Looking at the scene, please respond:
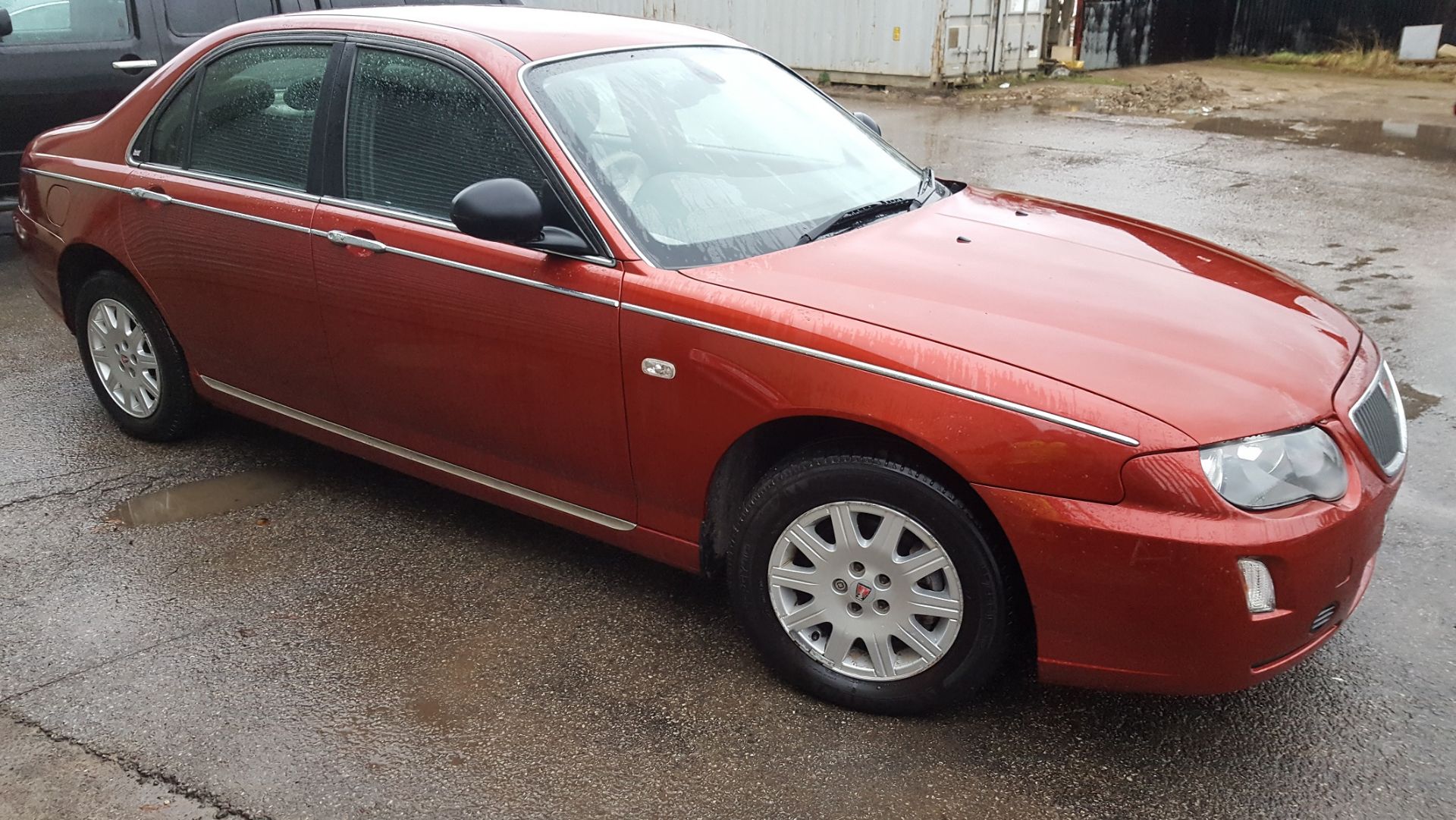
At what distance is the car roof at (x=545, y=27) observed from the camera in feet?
12.2

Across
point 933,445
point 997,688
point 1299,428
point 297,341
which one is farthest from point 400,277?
point 1299,428

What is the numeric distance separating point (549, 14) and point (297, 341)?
4.74 feet

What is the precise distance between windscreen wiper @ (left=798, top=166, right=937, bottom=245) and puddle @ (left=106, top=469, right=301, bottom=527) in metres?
2.32

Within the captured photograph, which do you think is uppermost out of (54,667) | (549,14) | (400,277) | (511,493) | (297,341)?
(549,14)

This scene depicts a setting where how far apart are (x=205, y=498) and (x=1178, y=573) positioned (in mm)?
3445

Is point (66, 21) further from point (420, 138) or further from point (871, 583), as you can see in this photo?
point (871, 583)

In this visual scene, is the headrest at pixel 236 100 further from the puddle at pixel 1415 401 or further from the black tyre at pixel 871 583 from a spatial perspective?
the puddle at pixel 1415 401

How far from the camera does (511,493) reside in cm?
366

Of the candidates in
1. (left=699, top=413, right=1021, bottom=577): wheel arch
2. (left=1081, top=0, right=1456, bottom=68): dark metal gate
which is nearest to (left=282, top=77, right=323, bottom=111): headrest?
(left=699, top=413, right=1021, bottom=577): wheel arch

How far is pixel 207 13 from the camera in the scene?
26.0ft

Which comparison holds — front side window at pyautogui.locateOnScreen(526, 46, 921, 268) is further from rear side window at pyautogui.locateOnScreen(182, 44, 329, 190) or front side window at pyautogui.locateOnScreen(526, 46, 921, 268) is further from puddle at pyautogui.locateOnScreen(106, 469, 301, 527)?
puddle at pyautogui.locateOnScreen(106, 469, 301, 527)

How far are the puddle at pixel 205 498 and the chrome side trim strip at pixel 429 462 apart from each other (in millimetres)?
345

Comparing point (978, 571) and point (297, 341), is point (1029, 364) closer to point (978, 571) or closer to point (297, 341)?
point (978, 571)

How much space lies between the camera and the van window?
309 inches
